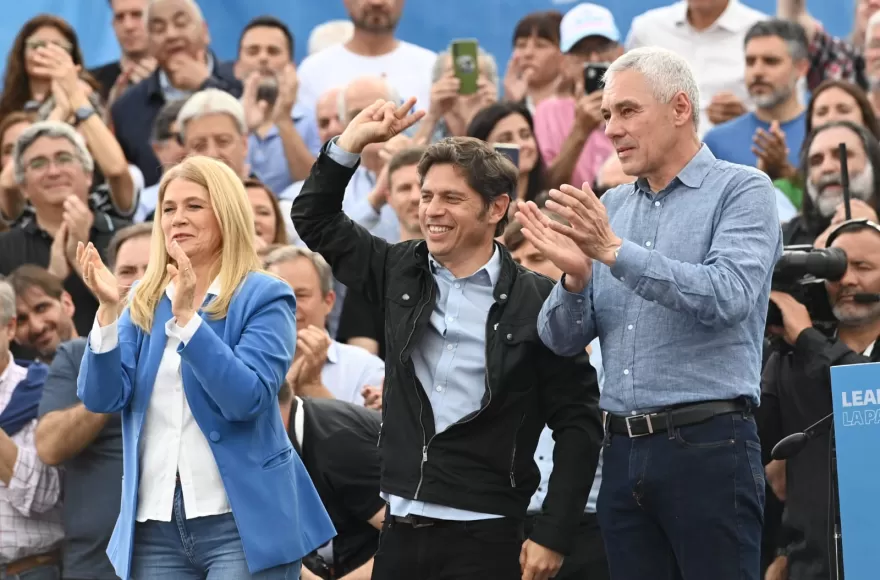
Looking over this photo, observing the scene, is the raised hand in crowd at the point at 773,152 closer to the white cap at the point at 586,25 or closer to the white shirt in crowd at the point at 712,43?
the white shirt in crowd at the point at 712,43

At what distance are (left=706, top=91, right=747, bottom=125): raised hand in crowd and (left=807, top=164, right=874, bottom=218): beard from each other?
1.51 m

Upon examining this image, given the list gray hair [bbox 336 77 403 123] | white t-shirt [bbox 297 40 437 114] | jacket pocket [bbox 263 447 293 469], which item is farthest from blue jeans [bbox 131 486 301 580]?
white t-shirt [bbox 297 40 437 114]

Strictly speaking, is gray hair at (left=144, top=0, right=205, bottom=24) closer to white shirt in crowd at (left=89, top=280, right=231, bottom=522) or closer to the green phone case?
the green phone case

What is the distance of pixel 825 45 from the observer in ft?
29.8

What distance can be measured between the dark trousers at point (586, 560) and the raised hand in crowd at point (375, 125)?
1621 mm

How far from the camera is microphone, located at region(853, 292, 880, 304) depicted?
213 inches

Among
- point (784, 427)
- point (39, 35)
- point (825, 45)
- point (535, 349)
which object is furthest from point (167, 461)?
point (825, 45)

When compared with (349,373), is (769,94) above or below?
above

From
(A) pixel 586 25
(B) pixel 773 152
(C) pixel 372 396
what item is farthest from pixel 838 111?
(C) pixel 372 396

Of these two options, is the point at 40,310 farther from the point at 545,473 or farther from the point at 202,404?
the point at 202,404

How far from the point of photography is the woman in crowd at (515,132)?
7922 millimetres

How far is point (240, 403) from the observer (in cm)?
413

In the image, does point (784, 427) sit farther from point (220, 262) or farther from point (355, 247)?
point (220, 262)

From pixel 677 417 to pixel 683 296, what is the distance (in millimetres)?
362
